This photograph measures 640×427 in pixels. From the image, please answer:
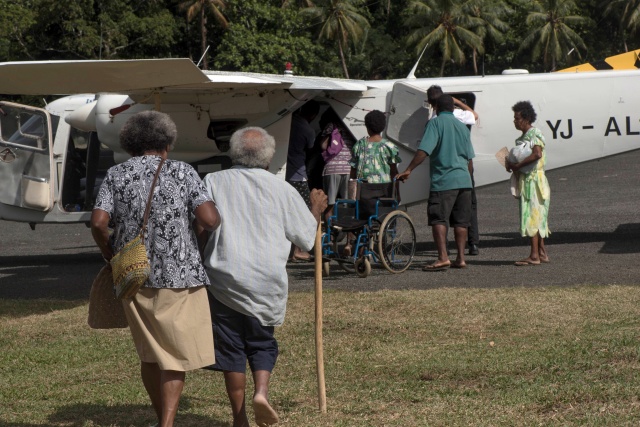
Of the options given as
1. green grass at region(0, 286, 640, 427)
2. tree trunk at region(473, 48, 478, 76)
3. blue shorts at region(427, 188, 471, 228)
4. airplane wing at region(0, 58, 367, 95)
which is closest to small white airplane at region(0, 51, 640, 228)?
blue shorts at region(427, 188, 471, 228)

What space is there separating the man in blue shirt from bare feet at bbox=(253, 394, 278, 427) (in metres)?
6.36

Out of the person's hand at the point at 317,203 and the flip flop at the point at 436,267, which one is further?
the flip flop at the point at 436,267

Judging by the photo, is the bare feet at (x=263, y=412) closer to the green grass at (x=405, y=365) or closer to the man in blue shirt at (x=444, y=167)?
the green grass at (x=405, y=365)

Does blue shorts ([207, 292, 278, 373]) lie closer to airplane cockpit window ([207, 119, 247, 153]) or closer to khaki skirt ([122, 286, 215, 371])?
khaki skirt ([122, 286, 215, 371])

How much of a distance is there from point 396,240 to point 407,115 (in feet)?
7.37

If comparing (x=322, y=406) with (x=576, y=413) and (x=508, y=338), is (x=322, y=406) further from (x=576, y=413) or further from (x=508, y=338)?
(x=508, y=338)

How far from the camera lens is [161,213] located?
5293 millimetres

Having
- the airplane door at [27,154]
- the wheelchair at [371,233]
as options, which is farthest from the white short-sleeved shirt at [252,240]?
the airplane door at [27,154]

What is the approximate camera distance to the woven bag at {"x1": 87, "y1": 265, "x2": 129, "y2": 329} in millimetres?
5691

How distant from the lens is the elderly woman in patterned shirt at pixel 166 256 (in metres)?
5.29

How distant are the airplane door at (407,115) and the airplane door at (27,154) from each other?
4.70m

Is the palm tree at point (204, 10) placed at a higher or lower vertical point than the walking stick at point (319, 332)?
higher

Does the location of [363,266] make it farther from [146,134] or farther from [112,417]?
[146,134]

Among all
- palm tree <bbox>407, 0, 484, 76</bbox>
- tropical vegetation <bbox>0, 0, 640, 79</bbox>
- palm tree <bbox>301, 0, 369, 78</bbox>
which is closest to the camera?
tropical vegetation <bbox>0, 0, 640, 79</bbox>
